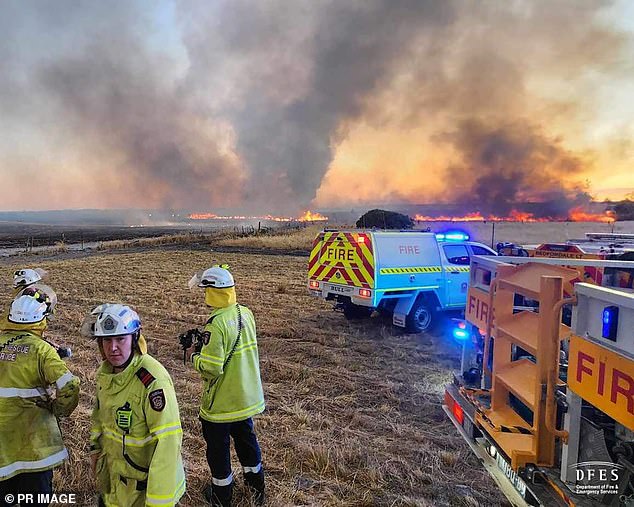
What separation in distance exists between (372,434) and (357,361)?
2.48 metres

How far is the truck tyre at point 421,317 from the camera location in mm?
8992

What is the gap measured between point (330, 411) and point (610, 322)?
3.86 meters

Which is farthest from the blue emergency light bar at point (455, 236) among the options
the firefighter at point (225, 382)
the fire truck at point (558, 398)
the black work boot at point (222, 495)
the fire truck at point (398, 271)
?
the black work boot at point (222, 495)

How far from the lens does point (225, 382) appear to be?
10.9ft

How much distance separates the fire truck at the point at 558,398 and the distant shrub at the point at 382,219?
4926 cm

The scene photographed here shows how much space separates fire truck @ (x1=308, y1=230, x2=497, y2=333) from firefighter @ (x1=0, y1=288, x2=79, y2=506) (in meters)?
6.38

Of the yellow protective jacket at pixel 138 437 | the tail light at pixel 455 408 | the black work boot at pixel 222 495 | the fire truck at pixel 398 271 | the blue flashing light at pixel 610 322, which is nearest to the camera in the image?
the blue flashing light at pixel 610 322

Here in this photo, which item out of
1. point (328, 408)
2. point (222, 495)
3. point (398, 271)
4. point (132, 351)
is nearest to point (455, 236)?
point (398, 271)

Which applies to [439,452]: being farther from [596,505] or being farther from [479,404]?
[596,505]

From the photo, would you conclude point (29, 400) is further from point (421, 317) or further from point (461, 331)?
A: point (421, 317)

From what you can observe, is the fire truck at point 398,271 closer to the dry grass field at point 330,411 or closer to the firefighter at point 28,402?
the dry grass field at point 330,411

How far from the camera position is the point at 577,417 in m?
2.33

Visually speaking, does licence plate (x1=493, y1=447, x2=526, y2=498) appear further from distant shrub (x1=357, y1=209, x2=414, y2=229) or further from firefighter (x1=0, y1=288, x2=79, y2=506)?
distant shrub (x1=357, y1=209, x2=414, y2=229)

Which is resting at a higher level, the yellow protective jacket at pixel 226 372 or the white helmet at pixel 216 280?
the white helmet at pixel 216 280
